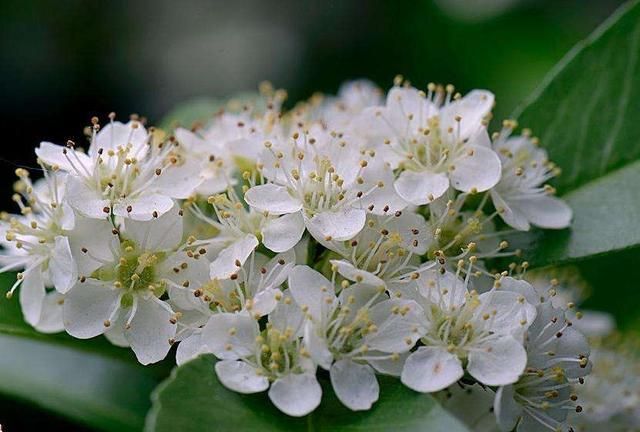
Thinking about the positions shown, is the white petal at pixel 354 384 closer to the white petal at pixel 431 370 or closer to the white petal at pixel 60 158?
the white petal at pixel 431 370

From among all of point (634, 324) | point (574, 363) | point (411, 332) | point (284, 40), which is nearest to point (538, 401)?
point (574, 363)

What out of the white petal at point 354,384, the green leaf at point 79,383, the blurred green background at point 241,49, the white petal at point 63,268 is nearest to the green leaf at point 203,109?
the green leaf at point 79,383

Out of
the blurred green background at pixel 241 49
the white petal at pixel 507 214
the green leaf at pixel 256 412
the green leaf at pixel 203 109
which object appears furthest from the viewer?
the blurred green background at pixel 241 49

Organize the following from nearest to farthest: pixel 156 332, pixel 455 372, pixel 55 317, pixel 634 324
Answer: pixel 455 372
pixel 156 332
pixel 55 317
pixel 634 324

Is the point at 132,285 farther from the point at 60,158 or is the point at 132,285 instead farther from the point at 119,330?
→ the point at 60,158

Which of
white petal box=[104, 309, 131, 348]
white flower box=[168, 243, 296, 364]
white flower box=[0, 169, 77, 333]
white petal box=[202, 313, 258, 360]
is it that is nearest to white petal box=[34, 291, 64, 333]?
white flower box=[0, 169, 77, 333]

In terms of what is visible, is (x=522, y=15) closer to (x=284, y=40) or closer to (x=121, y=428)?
(x=284, y=40)

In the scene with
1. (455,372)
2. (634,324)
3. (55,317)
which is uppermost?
(455,372)
